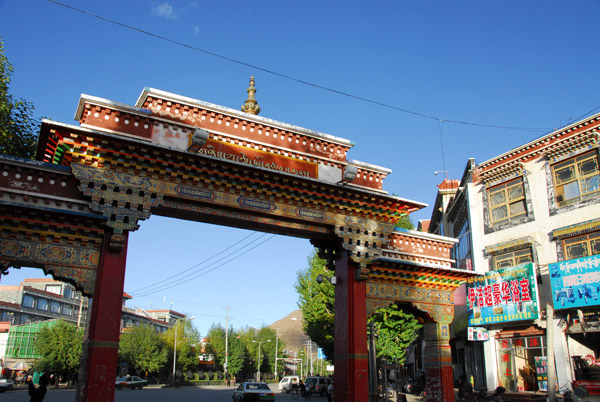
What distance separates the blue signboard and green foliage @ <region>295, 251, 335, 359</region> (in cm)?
1262

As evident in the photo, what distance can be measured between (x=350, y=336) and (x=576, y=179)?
15113 millimetres

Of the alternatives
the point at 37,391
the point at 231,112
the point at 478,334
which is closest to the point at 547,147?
the point at 478,334

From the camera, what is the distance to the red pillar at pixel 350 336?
1391cm

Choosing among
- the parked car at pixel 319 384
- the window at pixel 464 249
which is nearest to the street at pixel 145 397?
the parked car at pixel 319 384

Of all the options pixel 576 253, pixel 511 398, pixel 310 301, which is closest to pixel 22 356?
pixel 310 301

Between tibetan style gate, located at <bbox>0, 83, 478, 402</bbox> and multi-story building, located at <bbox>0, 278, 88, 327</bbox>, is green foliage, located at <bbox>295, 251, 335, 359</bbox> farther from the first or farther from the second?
multi-story building, located at <bbox>0, 278, 88, 327</bbox>

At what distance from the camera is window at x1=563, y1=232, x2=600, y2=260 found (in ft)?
71.1

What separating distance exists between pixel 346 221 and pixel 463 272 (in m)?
4.82

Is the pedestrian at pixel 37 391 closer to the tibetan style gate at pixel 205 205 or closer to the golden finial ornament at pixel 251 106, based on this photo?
the tibetan style gate at pixel 205 205

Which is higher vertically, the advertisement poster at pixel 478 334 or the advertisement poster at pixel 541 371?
the advertisement poster at pixel 478 334

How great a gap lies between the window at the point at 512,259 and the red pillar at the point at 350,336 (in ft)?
43.2

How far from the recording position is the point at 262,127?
14375mm

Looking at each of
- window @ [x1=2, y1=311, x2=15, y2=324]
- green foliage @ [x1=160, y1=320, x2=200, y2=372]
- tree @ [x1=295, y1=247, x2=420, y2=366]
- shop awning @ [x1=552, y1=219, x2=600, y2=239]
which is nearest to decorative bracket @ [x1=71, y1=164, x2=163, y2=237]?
tree @ [x1=295, y1=247, x2=420, y2=366]

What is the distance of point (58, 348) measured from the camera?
1823 inches
